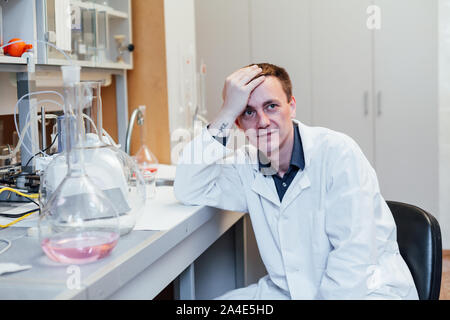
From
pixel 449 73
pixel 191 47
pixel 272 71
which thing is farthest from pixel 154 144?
pixel 449 73

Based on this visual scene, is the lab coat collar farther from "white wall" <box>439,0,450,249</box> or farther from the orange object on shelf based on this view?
"white wall" <box>439,0,450,249</box>

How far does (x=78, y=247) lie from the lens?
37.4 inches

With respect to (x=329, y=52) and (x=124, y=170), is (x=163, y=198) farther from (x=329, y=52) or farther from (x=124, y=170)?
(x=329, y=52)

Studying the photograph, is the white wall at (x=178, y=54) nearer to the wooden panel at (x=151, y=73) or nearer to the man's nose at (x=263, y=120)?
the wooden panel at (x=151, y=73)

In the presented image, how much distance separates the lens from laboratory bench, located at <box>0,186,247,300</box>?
34.3 inches

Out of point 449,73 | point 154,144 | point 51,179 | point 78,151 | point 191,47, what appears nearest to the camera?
point 78,151

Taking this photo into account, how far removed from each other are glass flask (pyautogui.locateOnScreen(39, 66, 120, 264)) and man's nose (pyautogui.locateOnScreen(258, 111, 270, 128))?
0.53 m

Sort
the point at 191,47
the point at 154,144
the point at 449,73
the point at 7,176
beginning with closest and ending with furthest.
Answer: the point at 7,176 → the point at 154,144 → the point at 191,47 → the point at 449,73

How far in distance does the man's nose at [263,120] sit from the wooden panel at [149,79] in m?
1.17

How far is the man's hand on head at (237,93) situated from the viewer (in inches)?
54.8

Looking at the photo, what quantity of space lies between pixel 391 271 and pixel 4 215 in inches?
40.2

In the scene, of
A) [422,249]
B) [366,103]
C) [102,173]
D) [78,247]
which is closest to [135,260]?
[78,247]

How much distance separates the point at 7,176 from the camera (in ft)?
5.30

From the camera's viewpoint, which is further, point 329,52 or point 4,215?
point 329,52
